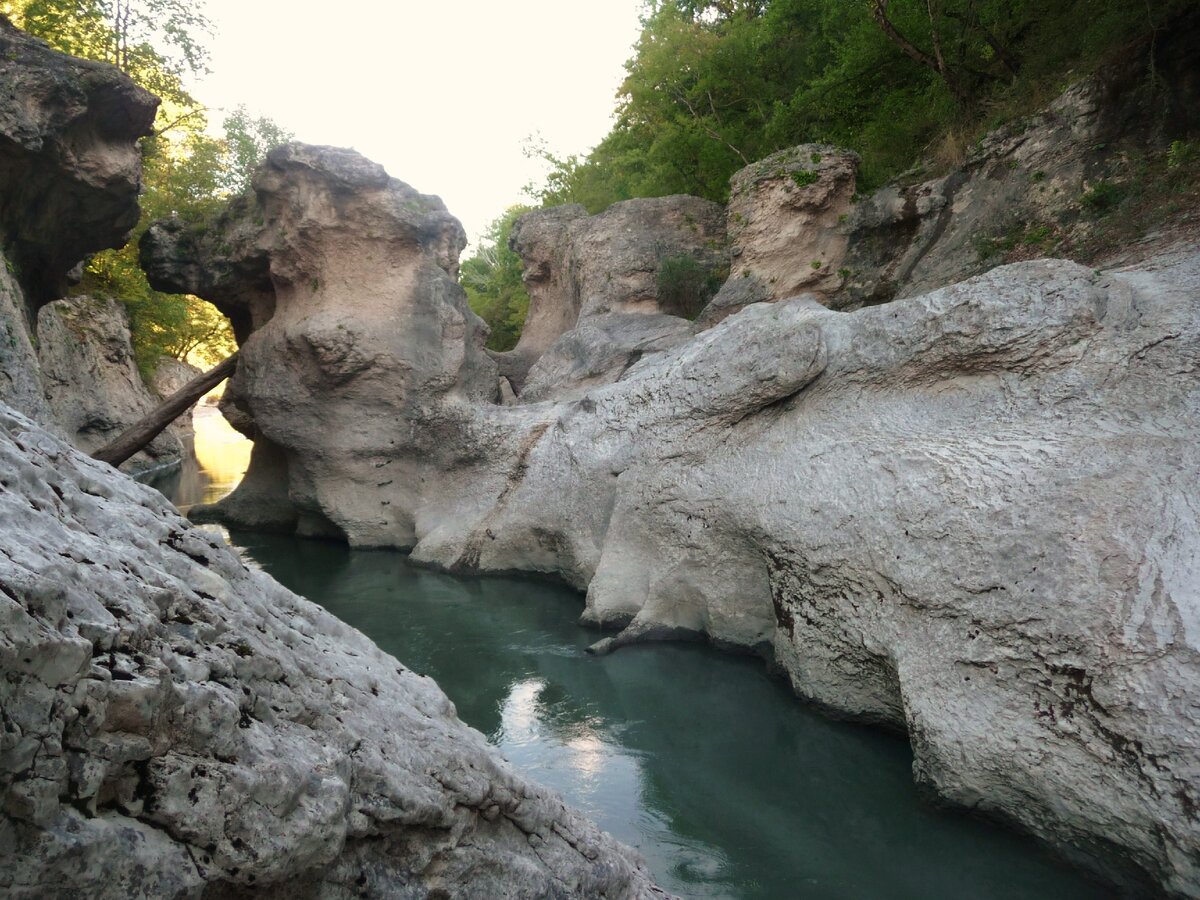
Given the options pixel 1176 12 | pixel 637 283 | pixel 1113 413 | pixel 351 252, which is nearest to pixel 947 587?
pixel 1113 413

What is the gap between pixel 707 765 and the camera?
5523mm

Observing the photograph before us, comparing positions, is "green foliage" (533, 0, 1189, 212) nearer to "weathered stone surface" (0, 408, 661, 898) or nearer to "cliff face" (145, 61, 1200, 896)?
"cliff face" (145, 61, 1200, 896)

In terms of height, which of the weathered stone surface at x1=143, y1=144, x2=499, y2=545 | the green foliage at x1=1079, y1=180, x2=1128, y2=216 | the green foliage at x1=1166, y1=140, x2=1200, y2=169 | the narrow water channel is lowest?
the narrow water channel

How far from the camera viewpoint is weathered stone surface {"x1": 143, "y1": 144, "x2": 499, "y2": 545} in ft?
40.8

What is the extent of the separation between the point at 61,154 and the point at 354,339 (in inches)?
162

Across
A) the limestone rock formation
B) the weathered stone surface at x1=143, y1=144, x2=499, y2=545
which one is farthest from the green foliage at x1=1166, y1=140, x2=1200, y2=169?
the limestone rock formation

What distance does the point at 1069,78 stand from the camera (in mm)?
9891

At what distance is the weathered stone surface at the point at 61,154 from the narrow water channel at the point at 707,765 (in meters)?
5.98

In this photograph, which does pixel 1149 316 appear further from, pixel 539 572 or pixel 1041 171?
pixel 539 572

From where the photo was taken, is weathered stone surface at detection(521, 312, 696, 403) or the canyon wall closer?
the canyon wall

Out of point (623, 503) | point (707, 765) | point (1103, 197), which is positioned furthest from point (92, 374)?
point (1103, 197)

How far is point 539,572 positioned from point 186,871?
334 inches

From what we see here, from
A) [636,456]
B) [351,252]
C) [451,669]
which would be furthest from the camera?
[351,252]

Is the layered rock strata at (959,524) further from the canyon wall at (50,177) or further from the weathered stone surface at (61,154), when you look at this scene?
the weathered stone surface at (61,154)
